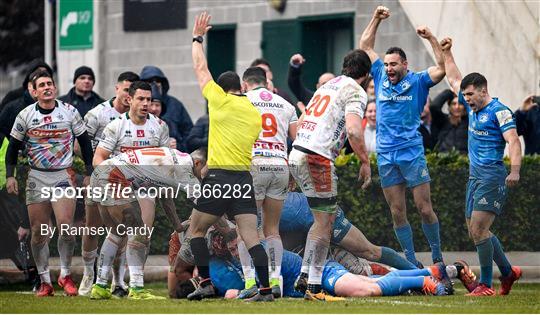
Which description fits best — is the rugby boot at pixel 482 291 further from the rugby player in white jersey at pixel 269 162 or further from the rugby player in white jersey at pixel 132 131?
the rugby player in white jersey at pixel 132 131

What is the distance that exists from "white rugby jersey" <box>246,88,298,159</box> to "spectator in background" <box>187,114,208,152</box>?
128 inches

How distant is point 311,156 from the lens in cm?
1404

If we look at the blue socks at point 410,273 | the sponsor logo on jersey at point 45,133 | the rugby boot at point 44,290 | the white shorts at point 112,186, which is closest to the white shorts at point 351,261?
the blue socks at point 410,273

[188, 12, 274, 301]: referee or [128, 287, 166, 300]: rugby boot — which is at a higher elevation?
[188, 12, 274, 301]: referee

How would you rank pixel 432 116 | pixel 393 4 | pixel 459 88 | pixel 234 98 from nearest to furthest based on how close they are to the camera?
pixel 234 98 → pixel 459 88 → pixel 432 116 → pixel 393 4

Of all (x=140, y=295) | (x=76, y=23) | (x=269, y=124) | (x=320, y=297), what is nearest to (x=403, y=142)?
(x=269, y=124)

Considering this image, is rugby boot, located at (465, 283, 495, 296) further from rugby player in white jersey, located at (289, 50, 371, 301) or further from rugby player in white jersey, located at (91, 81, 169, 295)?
rugby player in white jersey, located at (91, 81, 169, 295)

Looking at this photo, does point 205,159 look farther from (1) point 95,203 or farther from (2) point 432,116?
(2) point 432,116

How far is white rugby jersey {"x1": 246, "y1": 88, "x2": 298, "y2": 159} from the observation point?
→ 14531 millimetres

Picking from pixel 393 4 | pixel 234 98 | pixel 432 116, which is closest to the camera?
pixel 234 98

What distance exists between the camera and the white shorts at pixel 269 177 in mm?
14344

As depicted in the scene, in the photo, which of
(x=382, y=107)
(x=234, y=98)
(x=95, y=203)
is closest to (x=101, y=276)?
(x=95, y=203)

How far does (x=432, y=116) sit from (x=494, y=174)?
518 cm

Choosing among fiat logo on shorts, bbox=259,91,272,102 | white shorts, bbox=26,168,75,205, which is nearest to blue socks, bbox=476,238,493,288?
fiat logo on shorts, bbox=259,91,272,102
